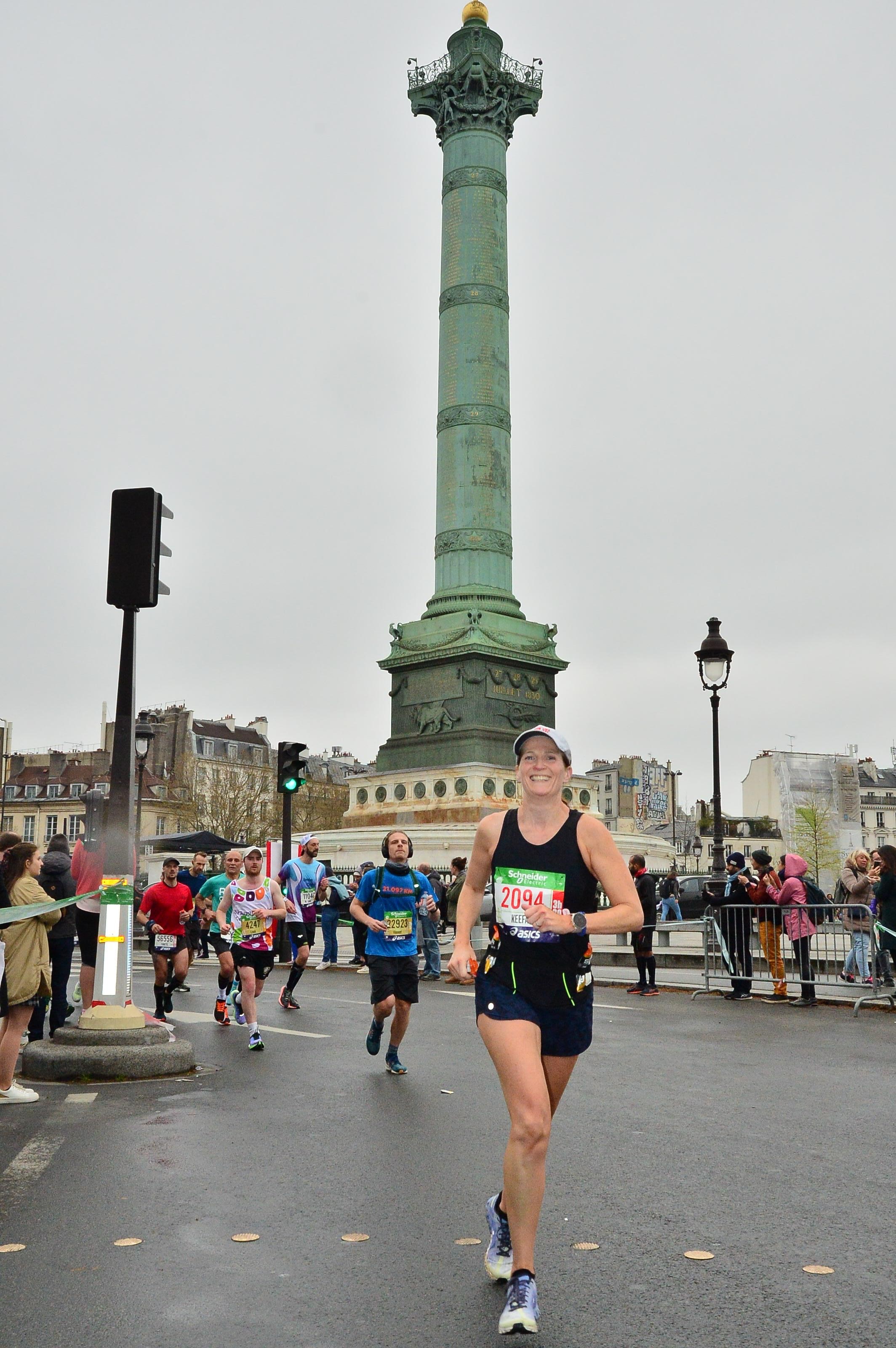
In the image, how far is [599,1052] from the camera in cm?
1107

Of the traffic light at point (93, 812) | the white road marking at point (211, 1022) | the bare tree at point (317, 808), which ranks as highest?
the bare tree at point (317, 808)

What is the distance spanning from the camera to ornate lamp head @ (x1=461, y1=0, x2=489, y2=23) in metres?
47.8

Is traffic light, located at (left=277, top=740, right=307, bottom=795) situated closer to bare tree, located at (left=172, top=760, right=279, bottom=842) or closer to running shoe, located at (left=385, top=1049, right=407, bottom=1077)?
running shoe, located at (left=385, top=1049, right=407, bottom=1077)

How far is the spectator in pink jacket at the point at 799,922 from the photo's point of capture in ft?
51.2

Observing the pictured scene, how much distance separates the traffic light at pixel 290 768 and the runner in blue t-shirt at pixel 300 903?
5.47 metres

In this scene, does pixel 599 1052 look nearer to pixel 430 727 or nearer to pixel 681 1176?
pixel 681 1176

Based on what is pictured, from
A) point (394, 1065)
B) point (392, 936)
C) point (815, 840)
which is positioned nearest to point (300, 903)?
point (392, 936)

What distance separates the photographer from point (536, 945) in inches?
173

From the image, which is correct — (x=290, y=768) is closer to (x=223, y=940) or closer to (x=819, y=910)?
(x=819, y=910)

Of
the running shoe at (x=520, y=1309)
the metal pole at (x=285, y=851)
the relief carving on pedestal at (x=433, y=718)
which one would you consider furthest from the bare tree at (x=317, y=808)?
the running shoe at (x=520, y=1309)

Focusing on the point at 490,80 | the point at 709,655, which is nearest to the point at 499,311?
the point at 490,80

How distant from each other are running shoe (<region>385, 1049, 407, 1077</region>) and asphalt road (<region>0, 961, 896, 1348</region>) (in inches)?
5.3

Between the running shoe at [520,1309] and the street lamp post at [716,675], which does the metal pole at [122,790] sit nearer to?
the running shoe at [520,1309]

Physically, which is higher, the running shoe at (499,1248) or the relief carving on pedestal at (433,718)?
the relief carving on pedestal at (433,718)
